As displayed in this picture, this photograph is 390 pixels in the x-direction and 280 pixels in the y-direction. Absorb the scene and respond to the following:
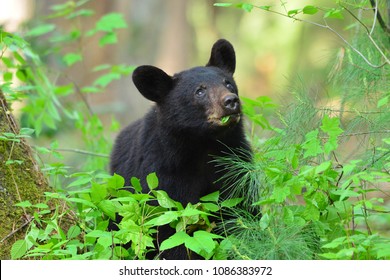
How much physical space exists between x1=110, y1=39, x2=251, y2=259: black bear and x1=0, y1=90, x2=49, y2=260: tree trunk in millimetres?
905

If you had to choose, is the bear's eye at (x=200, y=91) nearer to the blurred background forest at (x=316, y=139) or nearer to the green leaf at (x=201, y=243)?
the blurred background forest at (x=316, y=139)

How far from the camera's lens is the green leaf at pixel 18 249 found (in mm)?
4547

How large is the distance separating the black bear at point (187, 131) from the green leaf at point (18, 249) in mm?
1123

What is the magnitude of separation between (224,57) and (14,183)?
2078 millimetres

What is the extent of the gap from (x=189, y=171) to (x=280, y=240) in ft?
4.30

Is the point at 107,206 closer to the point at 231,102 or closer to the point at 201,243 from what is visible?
the point at 201,243

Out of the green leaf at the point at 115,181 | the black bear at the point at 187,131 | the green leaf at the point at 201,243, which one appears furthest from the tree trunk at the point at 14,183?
the green leaf at the point at 201,243

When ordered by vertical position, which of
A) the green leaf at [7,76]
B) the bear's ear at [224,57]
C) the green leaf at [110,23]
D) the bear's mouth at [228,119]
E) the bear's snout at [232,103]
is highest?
the green leaf at [110,23]

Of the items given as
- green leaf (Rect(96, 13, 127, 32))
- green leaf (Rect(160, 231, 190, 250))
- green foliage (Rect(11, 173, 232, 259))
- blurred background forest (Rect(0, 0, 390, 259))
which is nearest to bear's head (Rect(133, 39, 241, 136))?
blurred background forest (Rect(0, 0, 390, 259))

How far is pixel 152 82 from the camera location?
5.87 m

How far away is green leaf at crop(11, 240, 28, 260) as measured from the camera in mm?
4547

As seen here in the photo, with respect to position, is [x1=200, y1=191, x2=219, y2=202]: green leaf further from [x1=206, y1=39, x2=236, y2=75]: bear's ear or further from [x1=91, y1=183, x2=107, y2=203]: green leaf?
[x1=206, y1=39, x2=236, y2=75]: bear's ear

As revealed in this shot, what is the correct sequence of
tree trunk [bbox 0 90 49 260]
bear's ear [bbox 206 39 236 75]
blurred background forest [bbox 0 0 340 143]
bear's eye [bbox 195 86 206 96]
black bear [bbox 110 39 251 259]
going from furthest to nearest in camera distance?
blurred background forest [bbox 0 0 340 143] → bear's ear [bbox 206 39 236 75] → bear's eye [bbox 195 86 206 96] → black bear [bbox 110 39 251 259] → tree trunk [bbox 0 90 49 260]
